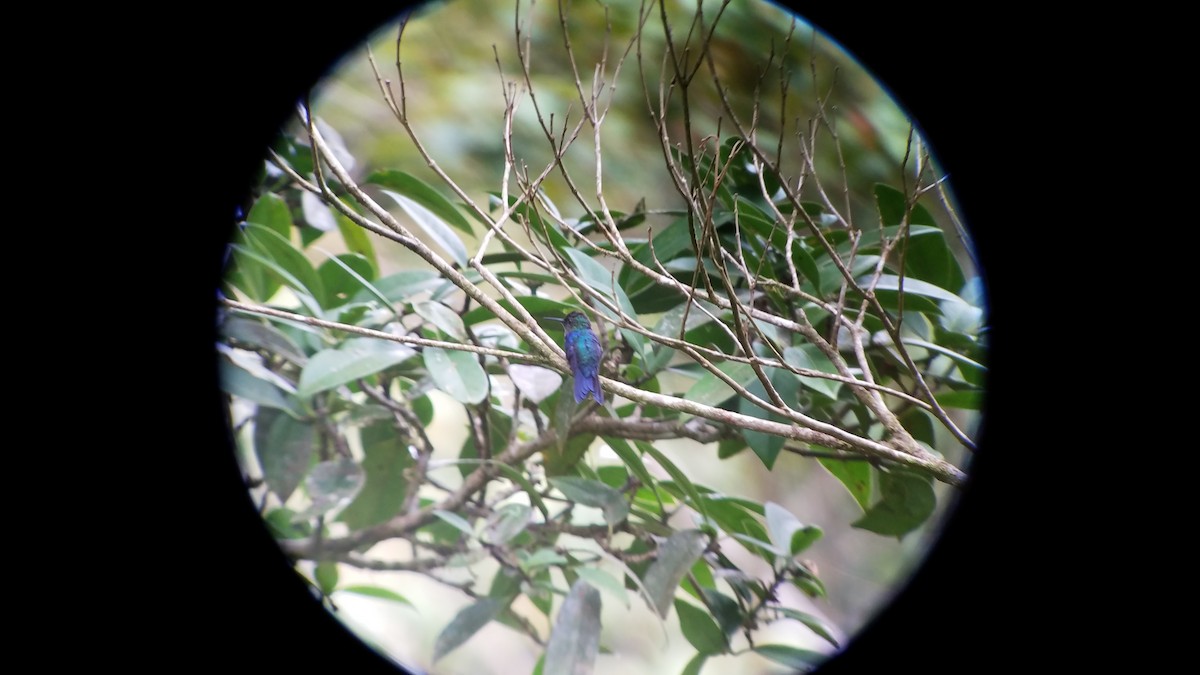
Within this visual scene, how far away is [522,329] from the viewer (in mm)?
974

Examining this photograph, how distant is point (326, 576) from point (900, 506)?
2.31ft

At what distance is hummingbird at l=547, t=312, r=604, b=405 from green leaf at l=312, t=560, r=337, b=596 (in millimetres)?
356

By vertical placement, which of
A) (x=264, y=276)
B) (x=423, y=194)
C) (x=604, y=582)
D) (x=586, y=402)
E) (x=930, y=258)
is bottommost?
(x=604, y=582)

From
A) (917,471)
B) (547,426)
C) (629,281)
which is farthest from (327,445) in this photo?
(917,471)

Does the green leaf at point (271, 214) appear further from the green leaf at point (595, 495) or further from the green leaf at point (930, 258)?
the green leaf at point (930, 258)

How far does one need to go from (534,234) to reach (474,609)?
0.46m

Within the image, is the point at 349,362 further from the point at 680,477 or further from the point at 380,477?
the point at 680,477

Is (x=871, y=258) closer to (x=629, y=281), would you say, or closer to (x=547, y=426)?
(x=629, y=281)

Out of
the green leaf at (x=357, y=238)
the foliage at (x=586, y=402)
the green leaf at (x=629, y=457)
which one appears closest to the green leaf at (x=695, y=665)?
the foliage at (x=586, y=402)

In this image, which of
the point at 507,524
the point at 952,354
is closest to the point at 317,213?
the point at 507,524

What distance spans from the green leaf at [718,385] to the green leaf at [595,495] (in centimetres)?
15

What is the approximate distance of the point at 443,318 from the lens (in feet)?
3.38

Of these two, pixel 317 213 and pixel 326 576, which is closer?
pixel 326 576

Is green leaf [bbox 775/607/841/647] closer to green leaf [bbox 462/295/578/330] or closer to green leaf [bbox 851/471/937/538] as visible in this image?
green leaf [bbox 851/471/937/538]
